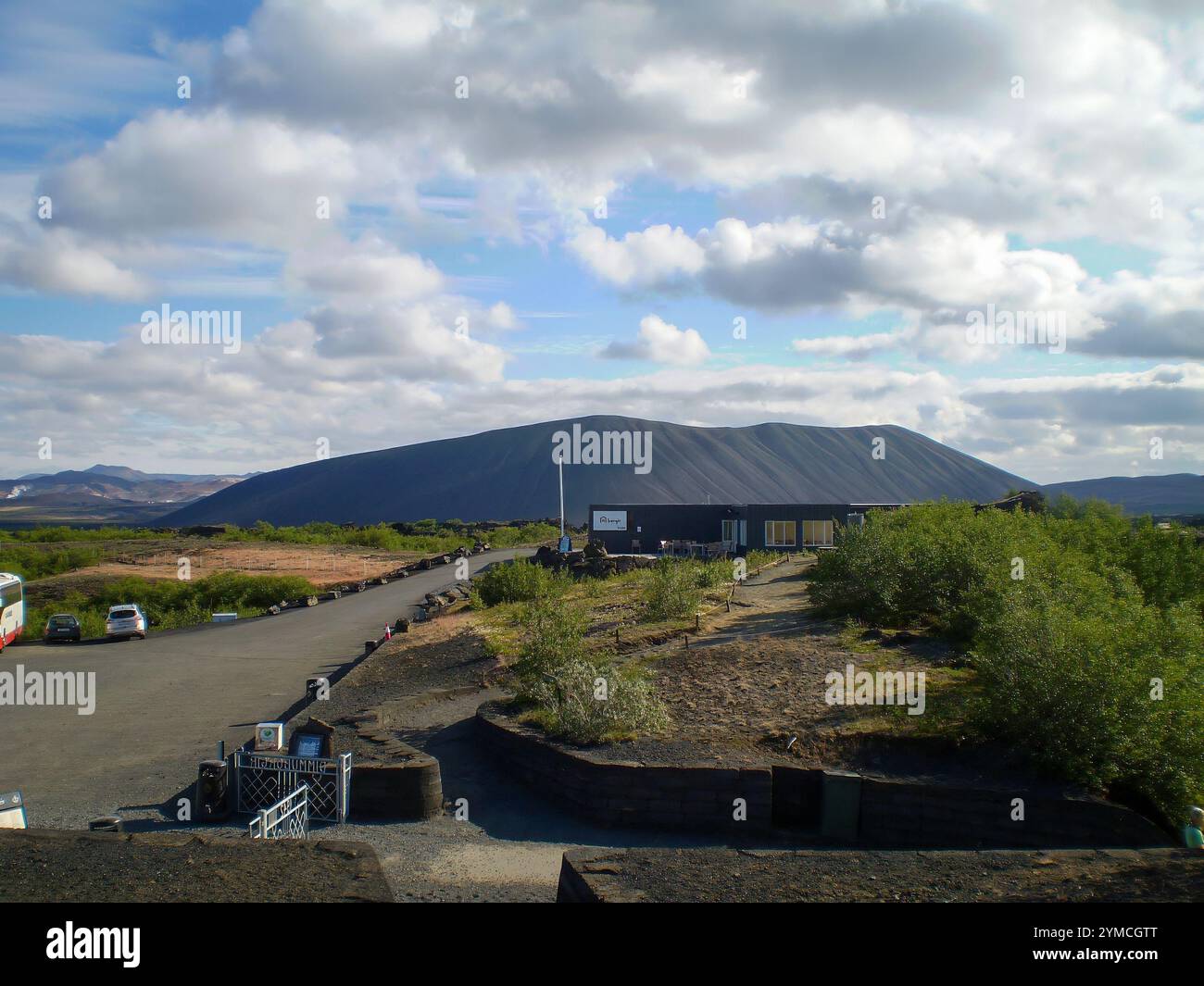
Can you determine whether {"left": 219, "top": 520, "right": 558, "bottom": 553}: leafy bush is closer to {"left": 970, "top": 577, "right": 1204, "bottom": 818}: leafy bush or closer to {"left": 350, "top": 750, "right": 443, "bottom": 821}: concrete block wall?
{"left": 350, "top": 750, "right": 443, "bottom": 821}: concrete block wall

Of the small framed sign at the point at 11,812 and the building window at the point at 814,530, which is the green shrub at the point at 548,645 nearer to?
the small framed sign at the point at 11,812

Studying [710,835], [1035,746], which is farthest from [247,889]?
[1035,746]

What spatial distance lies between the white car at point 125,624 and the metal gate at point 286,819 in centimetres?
2231

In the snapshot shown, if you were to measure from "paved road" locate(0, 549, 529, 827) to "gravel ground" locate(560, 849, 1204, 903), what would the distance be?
23.5 ft

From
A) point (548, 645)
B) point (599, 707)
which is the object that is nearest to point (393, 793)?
point (599, 707)

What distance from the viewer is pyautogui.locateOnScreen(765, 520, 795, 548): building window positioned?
46781 millimetres

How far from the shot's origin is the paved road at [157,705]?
12211 mm

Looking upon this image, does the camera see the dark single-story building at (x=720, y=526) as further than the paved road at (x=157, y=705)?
Yes

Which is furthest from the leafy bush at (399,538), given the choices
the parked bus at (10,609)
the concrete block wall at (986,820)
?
the concrete block wall at (986,820)

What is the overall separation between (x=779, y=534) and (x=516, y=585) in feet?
75.2

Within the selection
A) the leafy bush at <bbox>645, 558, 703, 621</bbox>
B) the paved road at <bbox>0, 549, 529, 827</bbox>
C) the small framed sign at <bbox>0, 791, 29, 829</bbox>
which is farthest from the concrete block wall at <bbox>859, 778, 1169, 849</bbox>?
the leafy bush at <bbox>645, 558, 703, 621</bbox>

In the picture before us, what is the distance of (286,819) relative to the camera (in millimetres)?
9078

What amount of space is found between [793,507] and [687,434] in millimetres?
132608
